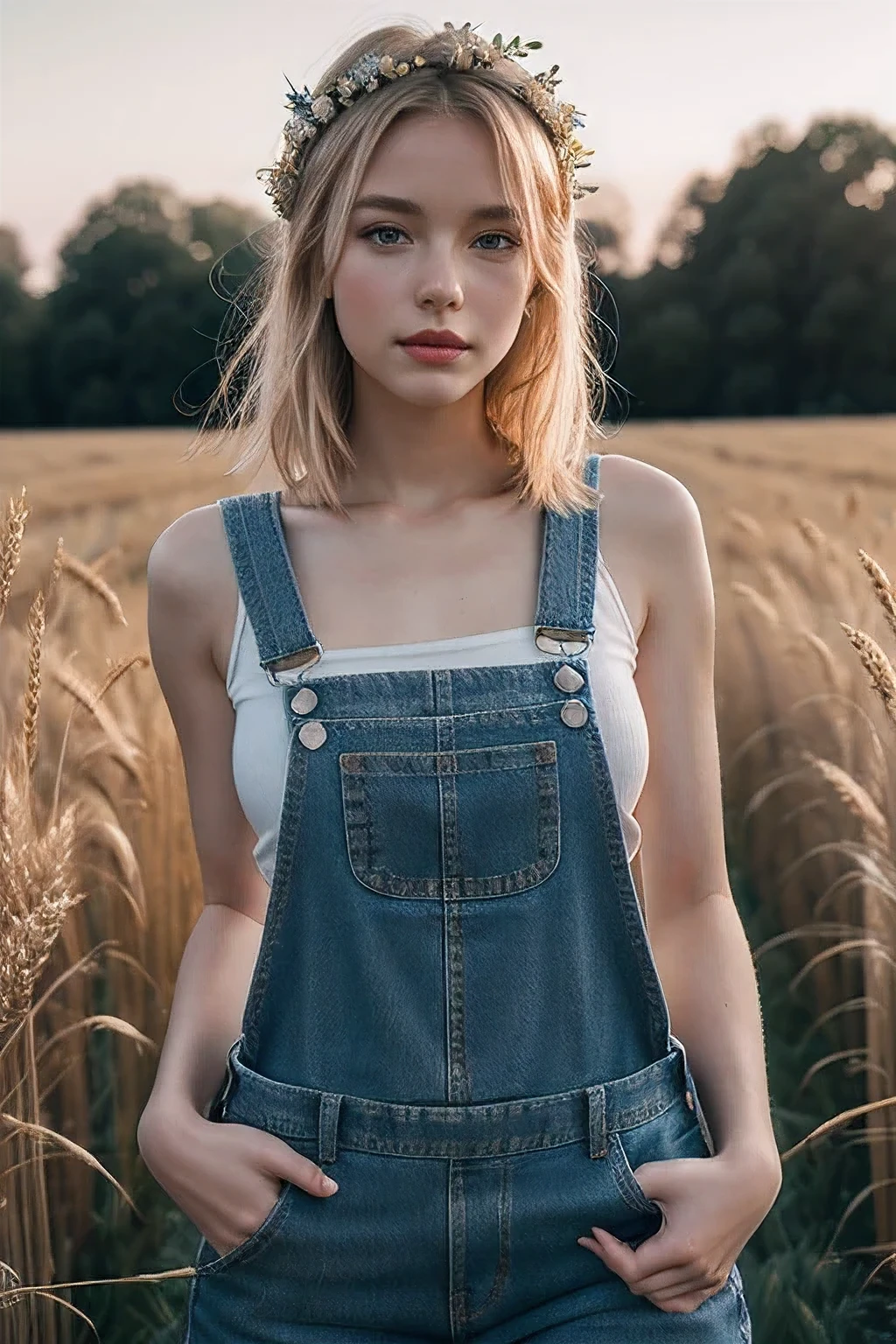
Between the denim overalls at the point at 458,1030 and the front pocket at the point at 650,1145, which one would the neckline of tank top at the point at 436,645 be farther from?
the front pocket at the point at 650,1145

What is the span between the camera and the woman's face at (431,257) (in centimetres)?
100

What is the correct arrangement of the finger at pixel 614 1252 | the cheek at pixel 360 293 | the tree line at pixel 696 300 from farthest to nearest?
the tree line at pixel 696 300
the cheek at pixel 360 293
the finger at pixel 614 1252

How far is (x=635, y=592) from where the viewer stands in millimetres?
1038

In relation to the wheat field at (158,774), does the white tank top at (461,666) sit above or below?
above

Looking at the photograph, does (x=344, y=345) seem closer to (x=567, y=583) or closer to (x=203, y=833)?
(x=567, y=583)

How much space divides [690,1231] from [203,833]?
48 centimetres

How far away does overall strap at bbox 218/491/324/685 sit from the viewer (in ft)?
3.28

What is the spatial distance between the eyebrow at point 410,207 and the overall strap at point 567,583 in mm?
218

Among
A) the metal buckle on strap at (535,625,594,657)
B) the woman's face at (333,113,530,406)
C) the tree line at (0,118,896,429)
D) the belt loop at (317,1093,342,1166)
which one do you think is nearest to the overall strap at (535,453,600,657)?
the metal buckle on strap at (535,625,594,657)

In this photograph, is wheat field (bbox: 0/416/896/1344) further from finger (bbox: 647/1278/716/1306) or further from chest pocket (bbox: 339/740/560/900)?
chest pocket (bbox: 339/740/560/900)

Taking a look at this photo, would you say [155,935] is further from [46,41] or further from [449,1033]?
[46,41]

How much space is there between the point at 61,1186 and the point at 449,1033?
1062 millimetres

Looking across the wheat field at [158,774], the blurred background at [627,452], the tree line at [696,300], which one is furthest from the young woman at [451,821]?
the tree line at [696,300]

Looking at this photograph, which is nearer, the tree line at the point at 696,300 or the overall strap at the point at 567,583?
the overall strap at the point at 567,583
